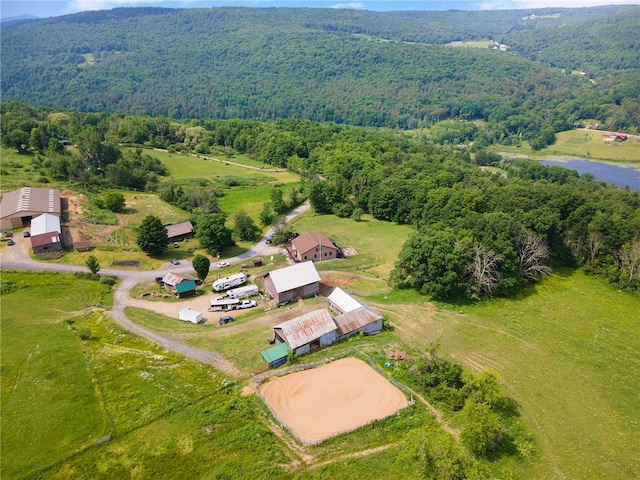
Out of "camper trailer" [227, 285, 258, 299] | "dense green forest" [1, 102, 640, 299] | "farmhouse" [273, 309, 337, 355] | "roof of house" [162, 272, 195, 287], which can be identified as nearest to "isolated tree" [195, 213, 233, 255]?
"dense green forest" [1, 102, 640, 299]

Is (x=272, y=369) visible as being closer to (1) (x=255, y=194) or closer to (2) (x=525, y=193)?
(2) (x=525, y=193)

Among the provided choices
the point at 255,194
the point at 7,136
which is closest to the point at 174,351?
the point at 255,194

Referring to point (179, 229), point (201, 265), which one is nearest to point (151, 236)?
point (179, 229)

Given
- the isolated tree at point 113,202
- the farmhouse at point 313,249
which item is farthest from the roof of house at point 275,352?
the isolated tree at point 113,202

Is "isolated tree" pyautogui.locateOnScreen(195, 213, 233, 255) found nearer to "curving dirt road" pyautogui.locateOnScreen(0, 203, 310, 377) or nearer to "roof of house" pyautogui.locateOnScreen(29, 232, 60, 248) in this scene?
"curving dirt road" pyautogui.locateOnScreen(0, 203, 310, 377)

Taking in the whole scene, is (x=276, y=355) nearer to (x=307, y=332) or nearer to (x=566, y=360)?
(x=307, y=332)
